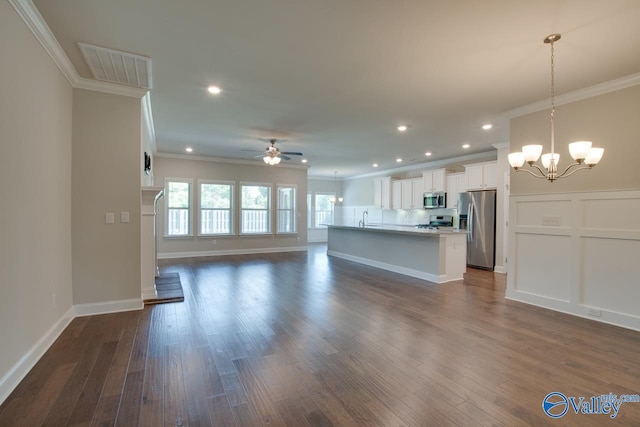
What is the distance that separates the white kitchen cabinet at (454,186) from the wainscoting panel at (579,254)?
3.29 m

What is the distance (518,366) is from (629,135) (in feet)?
9.61

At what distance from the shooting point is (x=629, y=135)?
11.0ft

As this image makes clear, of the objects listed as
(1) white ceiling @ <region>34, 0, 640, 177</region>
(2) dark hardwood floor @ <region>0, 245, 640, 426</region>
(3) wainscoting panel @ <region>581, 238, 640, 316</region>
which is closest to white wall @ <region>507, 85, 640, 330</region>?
(3) wainscoting panel @ <region>581, 238, 640, 316</region>

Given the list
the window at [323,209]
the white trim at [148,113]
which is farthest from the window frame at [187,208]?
the window at [323,209]

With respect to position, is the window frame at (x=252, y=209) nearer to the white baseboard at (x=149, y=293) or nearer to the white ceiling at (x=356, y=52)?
the white ceiling at (x=356, y=52)

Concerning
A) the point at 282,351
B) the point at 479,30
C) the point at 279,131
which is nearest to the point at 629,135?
the point at 479,30

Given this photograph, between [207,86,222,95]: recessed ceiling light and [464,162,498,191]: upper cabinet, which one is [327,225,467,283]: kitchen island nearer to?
[464,162,498,191]: upper cabinet

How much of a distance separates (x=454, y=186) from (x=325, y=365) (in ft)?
21.9

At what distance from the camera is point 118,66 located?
→ 3188mm

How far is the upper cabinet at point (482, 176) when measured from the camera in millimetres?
6811

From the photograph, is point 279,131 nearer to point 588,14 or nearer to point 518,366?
point 588,14

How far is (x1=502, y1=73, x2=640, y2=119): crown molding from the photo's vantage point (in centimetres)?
333

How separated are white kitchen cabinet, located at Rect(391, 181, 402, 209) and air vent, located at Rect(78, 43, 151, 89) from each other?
7.66m

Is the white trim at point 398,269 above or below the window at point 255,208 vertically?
below
